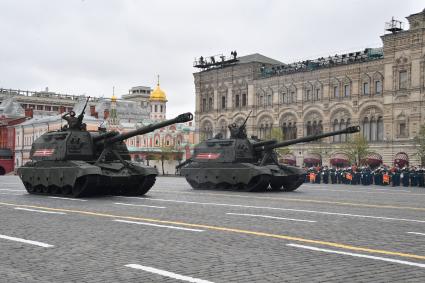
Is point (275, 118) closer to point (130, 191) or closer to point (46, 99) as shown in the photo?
point (130, 191)

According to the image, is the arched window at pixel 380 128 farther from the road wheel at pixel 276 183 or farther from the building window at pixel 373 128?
the road wheel at pixel 276 183

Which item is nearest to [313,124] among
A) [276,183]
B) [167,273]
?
[276,183]

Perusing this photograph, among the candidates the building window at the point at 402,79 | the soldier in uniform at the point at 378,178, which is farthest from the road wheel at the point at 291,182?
the building window at the point at 402,79

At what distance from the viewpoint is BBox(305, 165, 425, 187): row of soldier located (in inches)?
1472

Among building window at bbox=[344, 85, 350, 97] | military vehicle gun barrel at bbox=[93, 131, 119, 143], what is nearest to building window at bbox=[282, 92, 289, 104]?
building window at bbox=[344, 85, 350, 97]

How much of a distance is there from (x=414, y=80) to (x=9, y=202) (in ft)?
145

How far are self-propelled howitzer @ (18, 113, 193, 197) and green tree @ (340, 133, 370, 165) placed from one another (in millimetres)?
36546

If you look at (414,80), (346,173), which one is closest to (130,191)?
(346,173)

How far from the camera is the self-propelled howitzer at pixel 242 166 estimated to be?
25391 mm

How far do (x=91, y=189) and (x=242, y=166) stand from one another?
7.11 m

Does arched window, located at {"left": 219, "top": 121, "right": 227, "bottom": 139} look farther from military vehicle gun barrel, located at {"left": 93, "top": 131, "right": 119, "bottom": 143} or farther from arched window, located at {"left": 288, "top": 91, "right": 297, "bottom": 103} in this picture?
military vehicle gun barrel, located at {"left": 93, "top": 131, "right": 119, "bottom": 143}

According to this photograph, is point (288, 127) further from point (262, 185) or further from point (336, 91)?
point (262, 185)

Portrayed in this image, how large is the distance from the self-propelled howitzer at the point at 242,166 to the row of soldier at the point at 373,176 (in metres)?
9.05

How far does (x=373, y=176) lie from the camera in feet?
132
